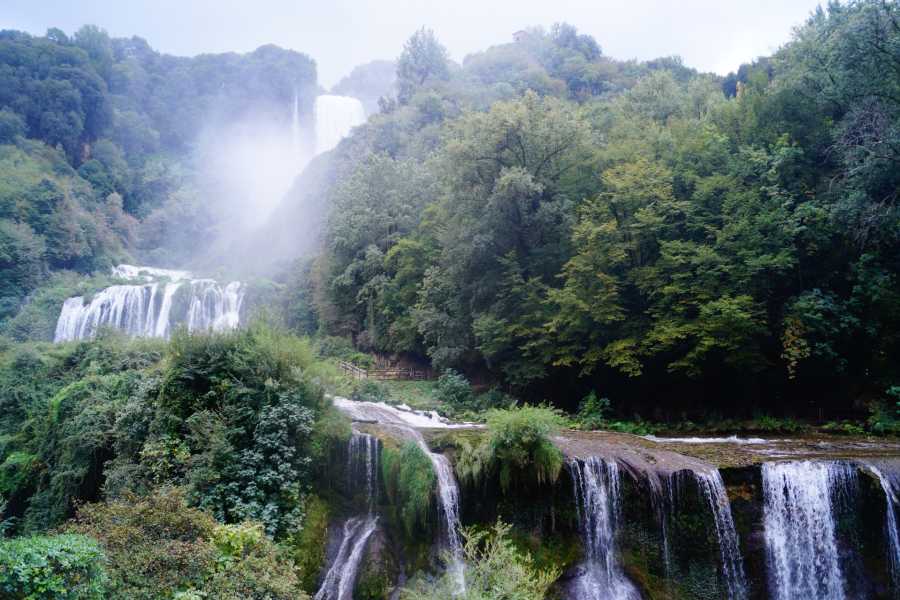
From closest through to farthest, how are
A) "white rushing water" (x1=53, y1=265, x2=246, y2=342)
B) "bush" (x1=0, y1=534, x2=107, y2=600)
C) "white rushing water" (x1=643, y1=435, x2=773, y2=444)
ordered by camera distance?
"bush" (x1=0, y1=534, x2=107, y2=600), "white rushing water" (x1=643, y1=435, x2=773, y2=444), "white rushing water" (x1=53, y1=265, x2=246, y2=342)

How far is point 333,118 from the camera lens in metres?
82.5

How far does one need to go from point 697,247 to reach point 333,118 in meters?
74.3

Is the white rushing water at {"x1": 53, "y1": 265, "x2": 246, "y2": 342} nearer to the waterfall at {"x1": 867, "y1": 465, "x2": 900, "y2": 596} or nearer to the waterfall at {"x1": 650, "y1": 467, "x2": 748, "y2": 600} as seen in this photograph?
the waterfall at {"x1": 650, "y1": 467, "x2": 748, "y2": 600}

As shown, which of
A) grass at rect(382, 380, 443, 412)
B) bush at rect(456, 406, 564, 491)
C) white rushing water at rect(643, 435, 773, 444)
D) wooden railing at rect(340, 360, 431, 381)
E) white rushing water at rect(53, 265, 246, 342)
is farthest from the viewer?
white rushing water at rect(53, 265, 246, 342)

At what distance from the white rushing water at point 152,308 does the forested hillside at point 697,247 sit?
54.8 ft

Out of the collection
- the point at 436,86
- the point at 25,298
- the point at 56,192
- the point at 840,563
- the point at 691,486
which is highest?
the point at 436,86

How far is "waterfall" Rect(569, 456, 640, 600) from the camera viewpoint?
35.0 feet

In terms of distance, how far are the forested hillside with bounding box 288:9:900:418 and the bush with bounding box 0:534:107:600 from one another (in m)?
14.7

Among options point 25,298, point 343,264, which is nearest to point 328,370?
point 343,264

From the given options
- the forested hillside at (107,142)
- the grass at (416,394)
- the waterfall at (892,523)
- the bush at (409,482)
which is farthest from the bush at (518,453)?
the forested hillside at (107,142)

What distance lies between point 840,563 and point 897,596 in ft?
3.69

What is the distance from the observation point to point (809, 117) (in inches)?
725

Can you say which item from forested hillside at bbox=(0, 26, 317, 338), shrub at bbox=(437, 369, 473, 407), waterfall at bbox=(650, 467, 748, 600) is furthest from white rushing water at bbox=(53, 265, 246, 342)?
waterfall at bbox=(650, 467, 748, 600)

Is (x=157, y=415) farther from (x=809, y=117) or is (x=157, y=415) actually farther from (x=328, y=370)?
(x=809, y=117)
